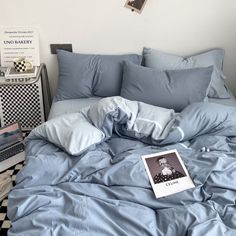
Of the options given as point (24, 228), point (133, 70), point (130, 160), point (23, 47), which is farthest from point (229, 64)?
point (24, 228)

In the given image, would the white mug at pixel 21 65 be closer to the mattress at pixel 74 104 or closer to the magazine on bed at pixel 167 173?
the mattress at pixel 74 104

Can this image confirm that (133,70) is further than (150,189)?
Yes

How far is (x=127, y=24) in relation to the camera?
2.40 m

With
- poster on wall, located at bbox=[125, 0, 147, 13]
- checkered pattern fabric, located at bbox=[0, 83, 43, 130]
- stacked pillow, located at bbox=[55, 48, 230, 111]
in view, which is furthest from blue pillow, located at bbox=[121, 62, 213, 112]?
checkered pattern fabric, located at bbox=[0, 83, 43, 130]

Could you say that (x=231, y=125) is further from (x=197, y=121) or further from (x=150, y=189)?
(x=150, y=189)

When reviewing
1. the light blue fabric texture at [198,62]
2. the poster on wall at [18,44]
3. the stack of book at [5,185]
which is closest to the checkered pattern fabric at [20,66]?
the poster on wall at [18,44]

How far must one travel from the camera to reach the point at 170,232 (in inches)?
49.7

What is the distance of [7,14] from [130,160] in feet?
4.88

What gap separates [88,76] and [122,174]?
100 centimetres

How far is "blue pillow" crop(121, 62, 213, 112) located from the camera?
83.4 inches

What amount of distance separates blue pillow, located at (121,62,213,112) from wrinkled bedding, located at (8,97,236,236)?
222 millimetres

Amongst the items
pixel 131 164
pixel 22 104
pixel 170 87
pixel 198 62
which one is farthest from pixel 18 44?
pixel 131 164

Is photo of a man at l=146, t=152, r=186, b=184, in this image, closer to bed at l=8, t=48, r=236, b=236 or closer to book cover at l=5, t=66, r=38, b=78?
bed at l=8, t=48, r=236, b=236

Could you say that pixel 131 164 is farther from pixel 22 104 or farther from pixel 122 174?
pixel 22 104
